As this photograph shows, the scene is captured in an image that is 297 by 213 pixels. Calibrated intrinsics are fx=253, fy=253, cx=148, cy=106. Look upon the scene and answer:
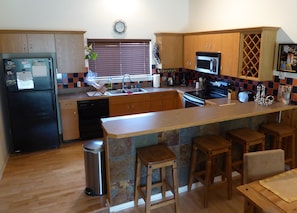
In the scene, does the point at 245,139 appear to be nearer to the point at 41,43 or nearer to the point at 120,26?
the point at 120,26

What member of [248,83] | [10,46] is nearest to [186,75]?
[248,83]

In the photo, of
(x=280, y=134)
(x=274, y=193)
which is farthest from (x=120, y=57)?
(x=274, y=193)

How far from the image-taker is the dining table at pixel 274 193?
1.63 metres

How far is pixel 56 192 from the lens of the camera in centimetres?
308

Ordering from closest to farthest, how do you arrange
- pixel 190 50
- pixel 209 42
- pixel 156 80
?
pixel 209 42 < pixel 190 50 < pixel 156 80

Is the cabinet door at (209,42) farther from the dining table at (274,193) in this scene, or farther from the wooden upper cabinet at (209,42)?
the dining table at (274,193)

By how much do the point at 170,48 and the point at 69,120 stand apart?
2.44 metres

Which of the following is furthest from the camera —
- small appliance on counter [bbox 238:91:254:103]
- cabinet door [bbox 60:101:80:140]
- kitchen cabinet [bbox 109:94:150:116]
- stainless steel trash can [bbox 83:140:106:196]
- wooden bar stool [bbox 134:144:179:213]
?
kitchen cabinet [bbox 109:94:150:116]

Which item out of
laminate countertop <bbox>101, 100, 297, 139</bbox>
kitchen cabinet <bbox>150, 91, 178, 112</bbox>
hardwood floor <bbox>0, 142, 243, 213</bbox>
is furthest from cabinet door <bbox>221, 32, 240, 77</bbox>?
hardwood floor <bbox>0, 142, 243, 213</bbox>

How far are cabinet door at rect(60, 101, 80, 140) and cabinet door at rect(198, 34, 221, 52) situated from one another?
2483 mm

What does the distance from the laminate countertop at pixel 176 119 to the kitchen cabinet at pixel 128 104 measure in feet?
5.64

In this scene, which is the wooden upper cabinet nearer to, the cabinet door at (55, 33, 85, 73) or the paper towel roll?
the paper towel roll

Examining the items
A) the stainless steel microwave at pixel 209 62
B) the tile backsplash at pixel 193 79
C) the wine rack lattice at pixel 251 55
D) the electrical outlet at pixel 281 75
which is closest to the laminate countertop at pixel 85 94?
the tile backsplash at pixel 193 79

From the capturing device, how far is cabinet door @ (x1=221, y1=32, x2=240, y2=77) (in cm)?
380
